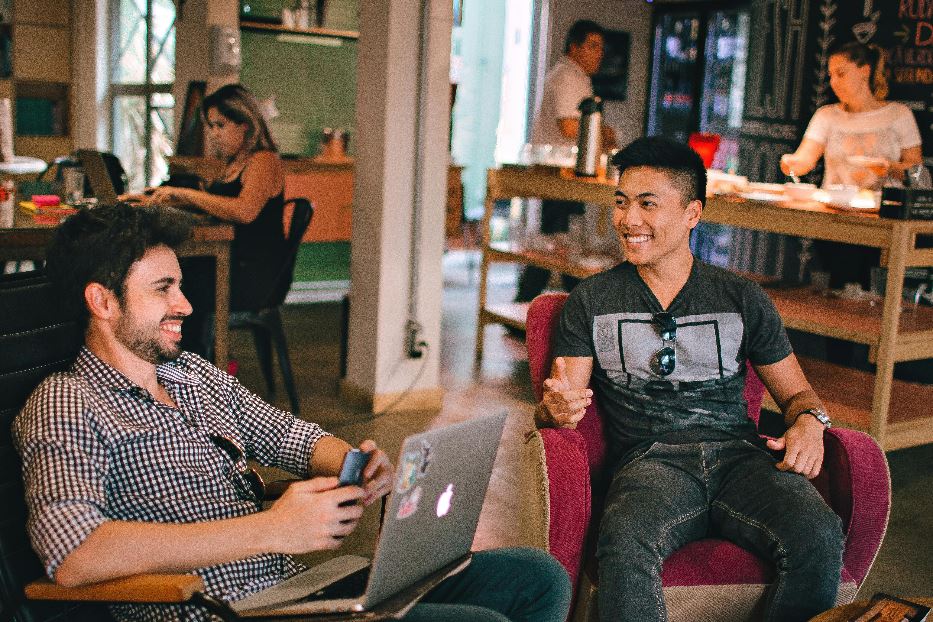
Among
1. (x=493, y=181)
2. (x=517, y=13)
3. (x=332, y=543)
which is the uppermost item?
(x=517, y=13)

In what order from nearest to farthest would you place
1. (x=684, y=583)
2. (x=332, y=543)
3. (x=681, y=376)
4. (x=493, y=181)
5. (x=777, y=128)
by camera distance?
(x=332, y=543) → (x=684, y=583) → (x=681, y=376) → (x=493, y=181) → (x=777, y=128)

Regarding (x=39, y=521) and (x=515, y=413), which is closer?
(x=39, y=521)

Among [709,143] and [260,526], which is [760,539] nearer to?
[260,526]

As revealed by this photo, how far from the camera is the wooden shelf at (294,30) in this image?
6965mm

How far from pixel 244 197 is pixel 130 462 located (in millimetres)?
2775

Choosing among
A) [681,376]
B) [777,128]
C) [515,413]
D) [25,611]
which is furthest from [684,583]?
[777,128]

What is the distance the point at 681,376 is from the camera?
8.49ft

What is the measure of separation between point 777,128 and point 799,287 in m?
3.02

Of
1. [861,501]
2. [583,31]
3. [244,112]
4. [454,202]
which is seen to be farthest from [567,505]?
[454,202]

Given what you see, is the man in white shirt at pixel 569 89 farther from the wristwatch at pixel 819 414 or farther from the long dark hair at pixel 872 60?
the wristwatch at pixel 819 414

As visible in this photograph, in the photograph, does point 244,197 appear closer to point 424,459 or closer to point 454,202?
point 424,459

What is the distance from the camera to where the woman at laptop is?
442cm

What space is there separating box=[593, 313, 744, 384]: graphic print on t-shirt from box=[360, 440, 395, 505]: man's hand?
866 millimetres

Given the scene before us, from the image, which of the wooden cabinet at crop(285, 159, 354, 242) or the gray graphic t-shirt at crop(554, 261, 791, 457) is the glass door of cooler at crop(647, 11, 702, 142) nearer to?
the wooden cabinet at crop(285, 159, 354, 242)
